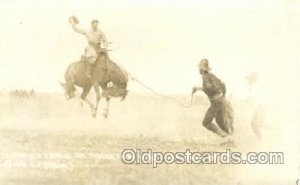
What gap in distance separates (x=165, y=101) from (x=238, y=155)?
0.37 m

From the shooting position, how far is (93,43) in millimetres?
1813

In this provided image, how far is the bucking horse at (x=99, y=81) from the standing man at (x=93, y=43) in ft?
0.04

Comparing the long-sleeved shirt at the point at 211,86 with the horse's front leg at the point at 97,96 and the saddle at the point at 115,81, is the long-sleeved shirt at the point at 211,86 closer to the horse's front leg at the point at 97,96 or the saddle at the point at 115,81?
the saddle at the point at 115,81

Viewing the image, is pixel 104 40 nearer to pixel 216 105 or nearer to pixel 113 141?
pixel 113 141

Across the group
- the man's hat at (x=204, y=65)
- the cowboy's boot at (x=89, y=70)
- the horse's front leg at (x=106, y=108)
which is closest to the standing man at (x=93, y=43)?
the cowboy's boot at (x=89, y=70)

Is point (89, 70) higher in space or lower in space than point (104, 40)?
lower

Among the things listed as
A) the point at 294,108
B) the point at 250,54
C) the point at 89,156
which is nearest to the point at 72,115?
the point at 89,156

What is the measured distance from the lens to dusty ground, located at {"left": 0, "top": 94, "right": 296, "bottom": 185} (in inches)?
68.8

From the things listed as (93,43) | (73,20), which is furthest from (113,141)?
(73,20)

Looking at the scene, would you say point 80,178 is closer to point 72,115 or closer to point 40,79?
point 72,115

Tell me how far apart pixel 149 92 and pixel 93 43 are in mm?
297

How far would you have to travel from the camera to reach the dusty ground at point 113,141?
1.75 meters

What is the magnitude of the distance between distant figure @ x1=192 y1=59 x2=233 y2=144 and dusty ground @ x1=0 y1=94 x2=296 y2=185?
0.03 meters

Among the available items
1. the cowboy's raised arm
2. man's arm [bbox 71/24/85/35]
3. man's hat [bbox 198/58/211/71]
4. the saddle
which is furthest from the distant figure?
man's arm [bbox 71/24/85/35]
